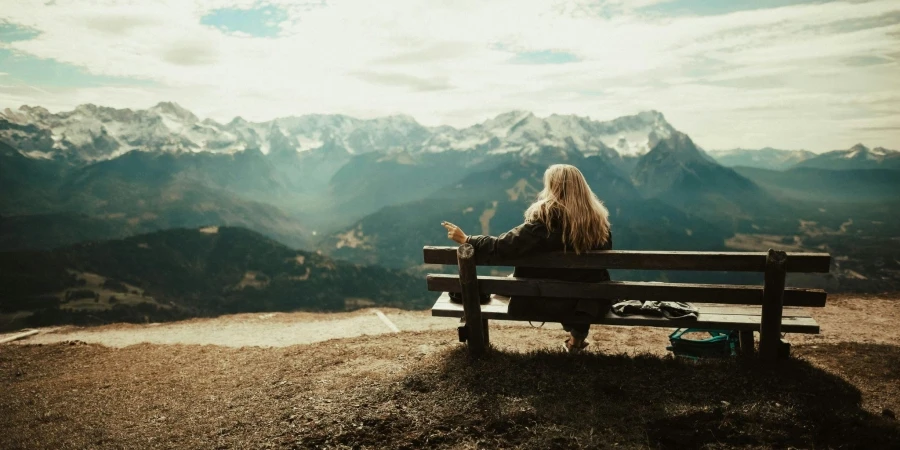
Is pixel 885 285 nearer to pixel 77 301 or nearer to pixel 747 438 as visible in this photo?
pixel 747 438

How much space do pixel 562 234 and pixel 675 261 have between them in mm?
1431

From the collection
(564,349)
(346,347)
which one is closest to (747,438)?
(564,349)

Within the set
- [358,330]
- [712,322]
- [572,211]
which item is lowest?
[358,330]

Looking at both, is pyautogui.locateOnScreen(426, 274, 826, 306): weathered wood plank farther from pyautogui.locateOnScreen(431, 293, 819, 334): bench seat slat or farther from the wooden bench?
pyautogui.locateOnScreen(431, 293, 819, 334): bench seat slat

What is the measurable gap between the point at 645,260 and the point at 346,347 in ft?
21.3

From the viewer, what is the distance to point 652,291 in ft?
21.5

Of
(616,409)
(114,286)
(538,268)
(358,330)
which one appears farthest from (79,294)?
(616,409)

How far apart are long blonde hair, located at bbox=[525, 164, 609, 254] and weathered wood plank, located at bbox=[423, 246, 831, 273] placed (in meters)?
0.23

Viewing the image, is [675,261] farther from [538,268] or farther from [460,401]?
[460,401]

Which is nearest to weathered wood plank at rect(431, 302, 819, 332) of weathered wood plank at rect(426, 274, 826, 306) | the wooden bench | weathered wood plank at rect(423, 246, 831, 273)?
the wooden bench

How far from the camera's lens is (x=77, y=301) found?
5413 inches

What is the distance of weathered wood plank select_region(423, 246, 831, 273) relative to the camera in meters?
6.00

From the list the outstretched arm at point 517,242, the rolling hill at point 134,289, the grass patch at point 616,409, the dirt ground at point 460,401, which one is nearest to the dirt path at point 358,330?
the dirt ground at point 460,401

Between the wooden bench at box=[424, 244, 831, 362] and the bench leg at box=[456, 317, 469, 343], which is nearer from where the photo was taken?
the wooden bench at box=[424, 244, 831, 362]
